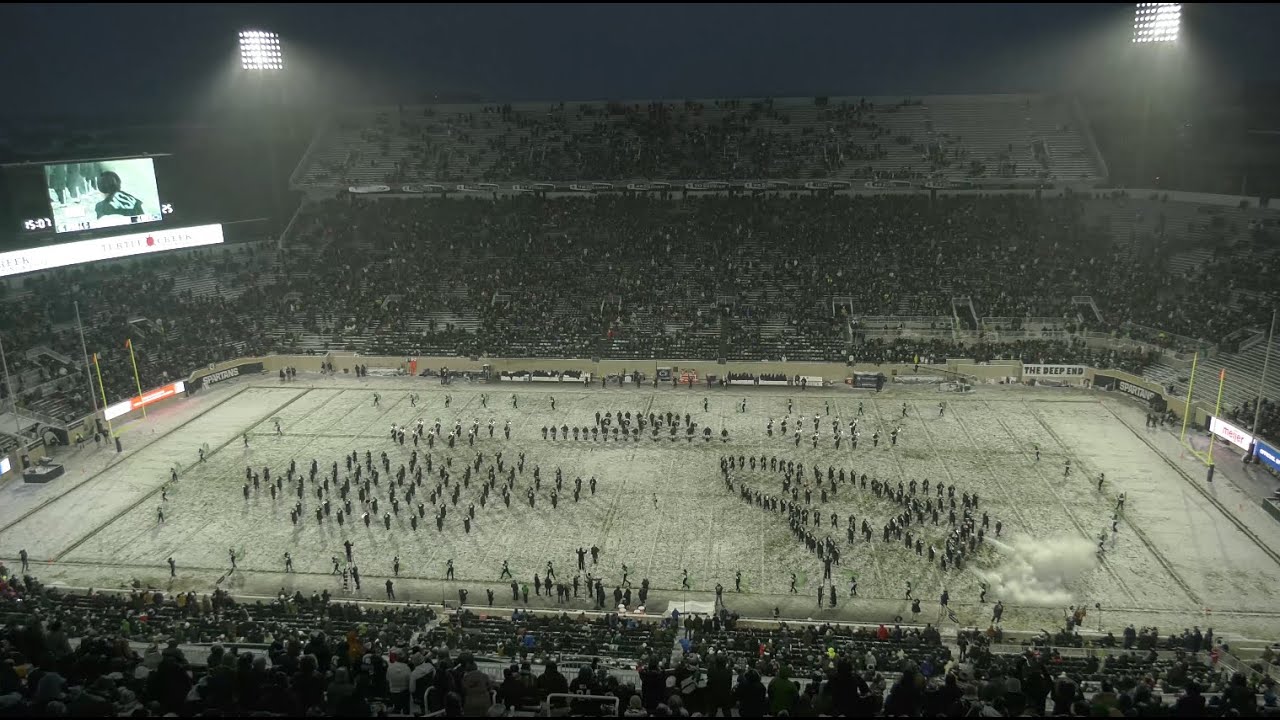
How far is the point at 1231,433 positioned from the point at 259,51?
2543 inches

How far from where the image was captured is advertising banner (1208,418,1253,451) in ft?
107

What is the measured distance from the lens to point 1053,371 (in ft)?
146

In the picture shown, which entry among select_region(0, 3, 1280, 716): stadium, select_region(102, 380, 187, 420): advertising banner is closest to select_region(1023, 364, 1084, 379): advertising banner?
select_region(0, 3, 1280, 716): stadium

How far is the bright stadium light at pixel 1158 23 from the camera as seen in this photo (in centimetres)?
5622

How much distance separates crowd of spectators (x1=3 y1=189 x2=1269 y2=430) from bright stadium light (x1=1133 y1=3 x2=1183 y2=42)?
1204cm

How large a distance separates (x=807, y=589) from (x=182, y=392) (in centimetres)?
3586

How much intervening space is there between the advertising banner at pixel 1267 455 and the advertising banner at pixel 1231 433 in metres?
0.41

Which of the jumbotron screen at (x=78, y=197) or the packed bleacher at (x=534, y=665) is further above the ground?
the jumbotron screen at (x=78, y=197)

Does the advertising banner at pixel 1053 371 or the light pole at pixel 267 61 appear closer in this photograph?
the advertising banner at pixel 1053 371

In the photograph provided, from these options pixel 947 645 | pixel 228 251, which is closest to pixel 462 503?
pixel 947 645

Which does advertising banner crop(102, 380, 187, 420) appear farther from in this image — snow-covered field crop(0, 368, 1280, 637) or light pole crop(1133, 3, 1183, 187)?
light pole crop(1133, 3, 1183, 187)

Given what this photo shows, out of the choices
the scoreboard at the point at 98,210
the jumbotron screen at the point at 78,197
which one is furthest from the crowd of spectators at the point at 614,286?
the jumbotron screen at the point at 78,197

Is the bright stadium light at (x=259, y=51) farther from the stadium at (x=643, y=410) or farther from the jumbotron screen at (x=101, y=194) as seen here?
the jumbotron screen at (x=101, y=194)

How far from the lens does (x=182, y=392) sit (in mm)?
44781
